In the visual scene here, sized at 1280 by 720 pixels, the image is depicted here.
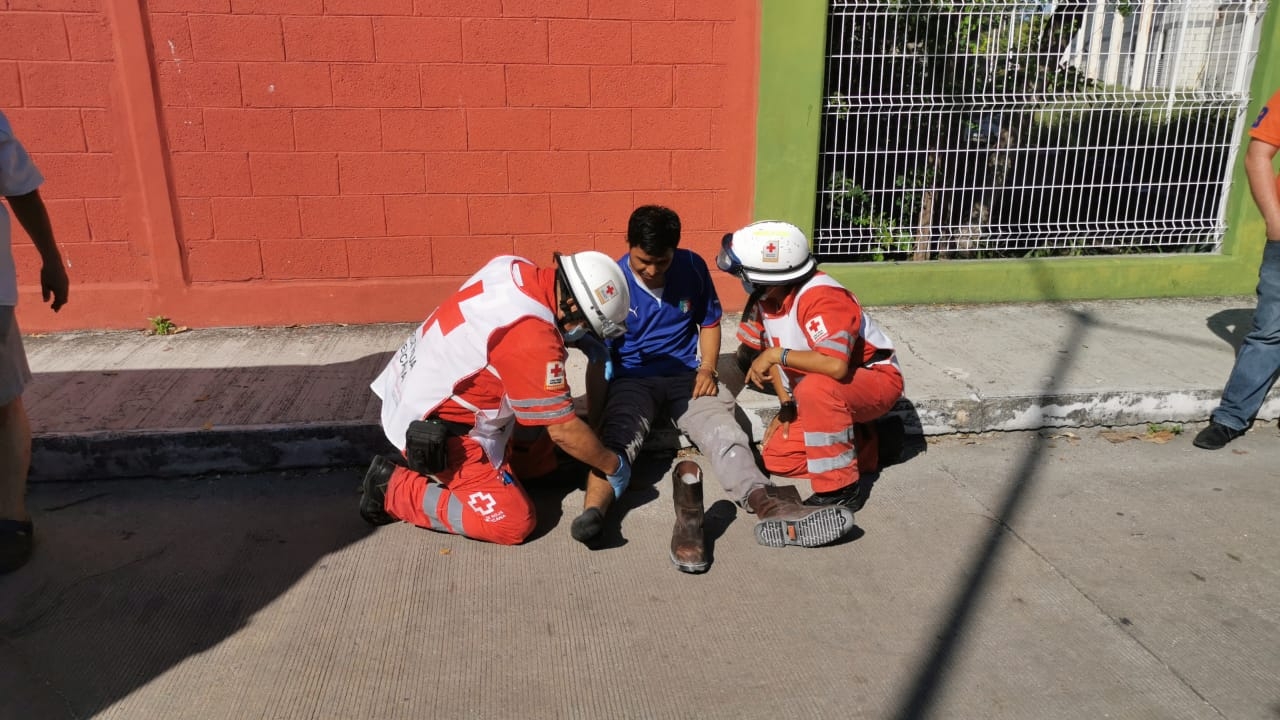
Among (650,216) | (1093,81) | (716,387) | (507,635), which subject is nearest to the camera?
(507,635)

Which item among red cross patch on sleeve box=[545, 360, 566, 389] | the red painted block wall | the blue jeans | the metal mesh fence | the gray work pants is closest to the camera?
red cross patch on sleeve box=[545, 360, 566, 389]

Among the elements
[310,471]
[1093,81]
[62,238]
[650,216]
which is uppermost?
[1093,81]

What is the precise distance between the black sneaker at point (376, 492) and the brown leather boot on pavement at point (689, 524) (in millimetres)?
1220

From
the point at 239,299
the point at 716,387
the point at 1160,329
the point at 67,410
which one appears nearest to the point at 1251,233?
the point at 1160,329

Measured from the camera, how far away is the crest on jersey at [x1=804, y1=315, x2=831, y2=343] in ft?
12.7

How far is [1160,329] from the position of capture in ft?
19.5

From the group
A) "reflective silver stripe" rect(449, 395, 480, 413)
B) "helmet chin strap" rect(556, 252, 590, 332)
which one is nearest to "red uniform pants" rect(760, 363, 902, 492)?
"helmet chin strap" rect(556, 252, 590, 332)

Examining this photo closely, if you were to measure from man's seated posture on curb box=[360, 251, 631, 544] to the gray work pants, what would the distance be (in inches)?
10.0

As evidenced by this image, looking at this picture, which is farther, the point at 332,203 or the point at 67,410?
the point at 332,203

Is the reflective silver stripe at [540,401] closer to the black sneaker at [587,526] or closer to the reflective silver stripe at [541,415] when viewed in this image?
the reflective silver stripe at [541,415]

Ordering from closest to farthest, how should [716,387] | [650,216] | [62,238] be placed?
[650,216], [716,387], [62,238]

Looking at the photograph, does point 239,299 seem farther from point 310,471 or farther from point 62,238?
point 310,471

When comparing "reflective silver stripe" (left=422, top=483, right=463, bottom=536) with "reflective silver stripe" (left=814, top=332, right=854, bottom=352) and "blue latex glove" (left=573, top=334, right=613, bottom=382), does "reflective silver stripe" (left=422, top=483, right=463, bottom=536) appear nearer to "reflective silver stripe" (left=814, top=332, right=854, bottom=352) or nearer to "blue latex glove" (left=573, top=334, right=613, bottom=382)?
"blue latex glove" (left=573, top=334, right=613, bottom=382)

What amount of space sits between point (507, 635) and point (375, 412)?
179cm
